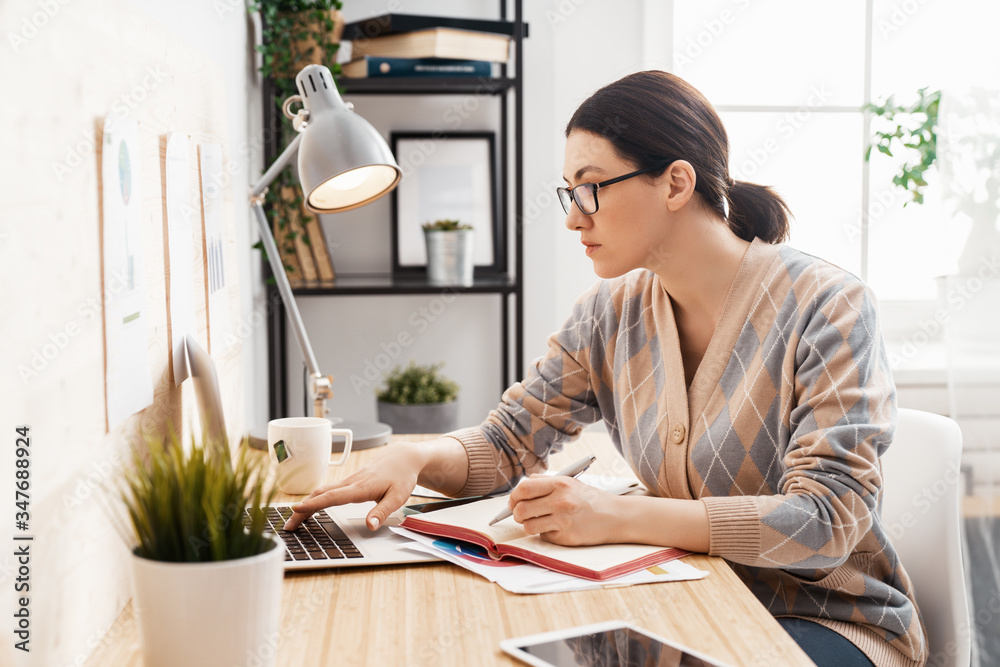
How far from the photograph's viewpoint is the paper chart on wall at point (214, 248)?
131 centimetres

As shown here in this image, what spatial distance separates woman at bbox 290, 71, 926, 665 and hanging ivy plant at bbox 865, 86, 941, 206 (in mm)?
1367

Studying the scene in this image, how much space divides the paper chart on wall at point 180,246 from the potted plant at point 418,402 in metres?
0.95

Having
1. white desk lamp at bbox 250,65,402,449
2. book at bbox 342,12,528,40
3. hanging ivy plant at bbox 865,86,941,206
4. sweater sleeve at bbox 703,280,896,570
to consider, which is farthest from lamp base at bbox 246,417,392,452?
hanging ivy plant at bbox 865,86,941,206

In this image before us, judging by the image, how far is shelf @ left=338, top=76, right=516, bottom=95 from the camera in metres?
2.04

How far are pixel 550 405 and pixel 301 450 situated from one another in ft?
1.27

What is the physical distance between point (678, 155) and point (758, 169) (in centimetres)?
143

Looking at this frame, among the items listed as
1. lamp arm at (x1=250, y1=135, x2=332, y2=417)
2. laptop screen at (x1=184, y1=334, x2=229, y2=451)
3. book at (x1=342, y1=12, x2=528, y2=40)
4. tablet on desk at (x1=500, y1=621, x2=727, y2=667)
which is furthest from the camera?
book at (x1=342, y1=12, x2=528, y2=40)

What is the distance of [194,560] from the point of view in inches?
23.3

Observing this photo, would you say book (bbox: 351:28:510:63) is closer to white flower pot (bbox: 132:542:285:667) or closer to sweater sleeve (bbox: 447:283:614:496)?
sweater sleeve (bbox: 447:283:614:496)

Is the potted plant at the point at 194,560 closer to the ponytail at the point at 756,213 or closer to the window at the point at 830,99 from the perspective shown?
the ponytail at the point at 756,213

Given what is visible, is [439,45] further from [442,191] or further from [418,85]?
[442,191]

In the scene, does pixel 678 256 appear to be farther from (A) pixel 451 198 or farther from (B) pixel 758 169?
(B) pixel 758 169

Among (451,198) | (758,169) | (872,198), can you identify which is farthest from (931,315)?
(451,198)

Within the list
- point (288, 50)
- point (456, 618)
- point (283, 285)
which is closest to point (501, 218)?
point (288, 50)
